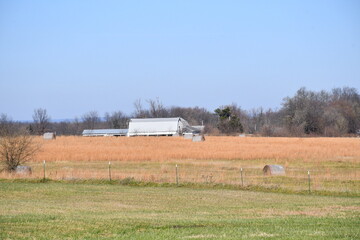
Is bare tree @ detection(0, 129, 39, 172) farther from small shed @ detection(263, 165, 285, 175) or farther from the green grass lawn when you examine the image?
small shed @ detection(263, 165, 285, 175)

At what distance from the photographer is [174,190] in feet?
100

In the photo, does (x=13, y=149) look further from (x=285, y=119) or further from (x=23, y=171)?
(x=285, y=119)

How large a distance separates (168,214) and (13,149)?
21.0m

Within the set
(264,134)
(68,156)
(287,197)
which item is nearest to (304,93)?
(264,134)

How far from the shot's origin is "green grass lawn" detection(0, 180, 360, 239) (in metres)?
14.9

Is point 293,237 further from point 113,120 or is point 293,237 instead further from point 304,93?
point 113,120

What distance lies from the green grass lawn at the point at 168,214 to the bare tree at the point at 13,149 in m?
6.97

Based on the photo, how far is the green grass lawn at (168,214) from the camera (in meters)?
14.9

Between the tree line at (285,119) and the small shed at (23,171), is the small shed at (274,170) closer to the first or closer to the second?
the small shed at (23,171)

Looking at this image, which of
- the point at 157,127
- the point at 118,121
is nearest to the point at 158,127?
the point at 157,127

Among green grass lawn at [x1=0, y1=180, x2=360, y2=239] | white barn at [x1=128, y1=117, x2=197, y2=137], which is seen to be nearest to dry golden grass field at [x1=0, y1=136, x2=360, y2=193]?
green grass lawn at [x1=0, y1=180, x2=360, y2=239]

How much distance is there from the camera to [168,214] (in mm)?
20188

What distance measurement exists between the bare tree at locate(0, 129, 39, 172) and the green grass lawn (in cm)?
697

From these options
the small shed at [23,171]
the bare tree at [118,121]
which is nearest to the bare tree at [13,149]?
the small shed at [23,171]
